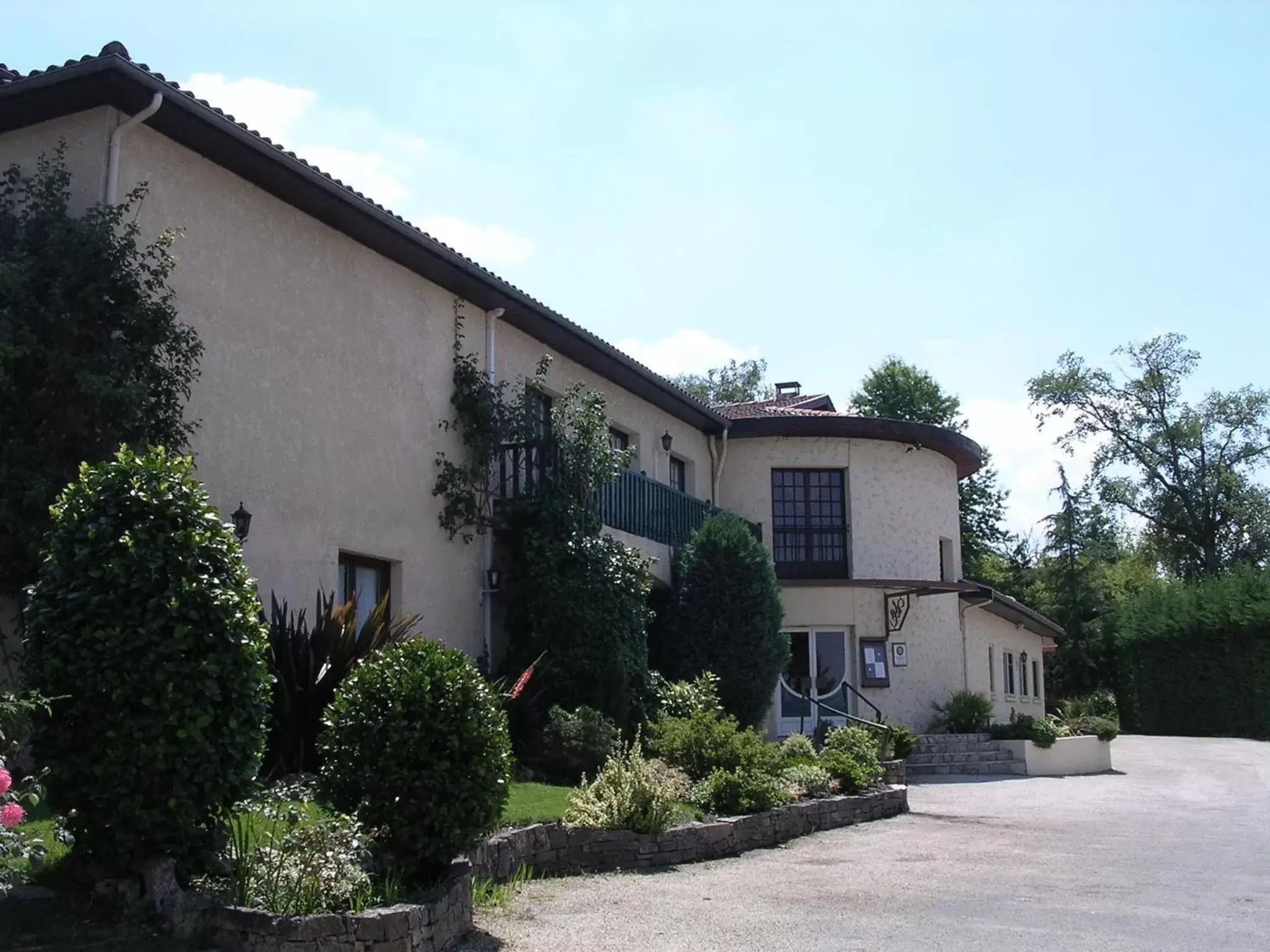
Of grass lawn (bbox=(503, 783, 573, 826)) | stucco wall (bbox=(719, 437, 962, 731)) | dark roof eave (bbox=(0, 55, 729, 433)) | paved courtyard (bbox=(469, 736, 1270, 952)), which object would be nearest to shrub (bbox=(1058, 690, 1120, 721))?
stucco wall (bbox=(719, 437, 962, 731))

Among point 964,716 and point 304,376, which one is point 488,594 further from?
point 964,716

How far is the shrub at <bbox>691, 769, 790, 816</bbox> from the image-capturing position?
11508 millimetres

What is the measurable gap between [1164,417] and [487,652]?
39.6m

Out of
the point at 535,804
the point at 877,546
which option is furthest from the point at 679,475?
the point at 535,804

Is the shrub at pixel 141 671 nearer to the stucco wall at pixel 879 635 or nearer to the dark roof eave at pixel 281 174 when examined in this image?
the dark roof eave at pixel 281 174

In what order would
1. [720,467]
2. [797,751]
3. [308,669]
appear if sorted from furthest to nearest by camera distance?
[720,467] → [797,751] → [308,669]

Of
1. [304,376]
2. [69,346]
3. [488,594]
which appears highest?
[304,376]

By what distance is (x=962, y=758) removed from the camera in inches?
817

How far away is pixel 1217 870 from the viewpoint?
421 inches

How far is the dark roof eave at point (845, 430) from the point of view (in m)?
22.8

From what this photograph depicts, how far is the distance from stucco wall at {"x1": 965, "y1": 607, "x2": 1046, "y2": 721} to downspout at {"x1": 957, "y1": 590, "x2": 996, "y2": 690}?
0.10m

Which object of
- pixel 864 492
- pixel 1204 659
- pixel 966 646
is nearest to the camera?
pixel 864 492

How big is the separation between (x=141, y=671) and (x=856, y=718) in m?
14.9

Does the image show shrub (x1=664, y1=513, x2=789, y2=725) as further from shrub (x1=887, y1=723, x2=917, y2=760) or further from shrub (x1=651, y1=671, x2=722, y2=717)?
shrub (x1=651, y1=671, x2=722, y2=717)
